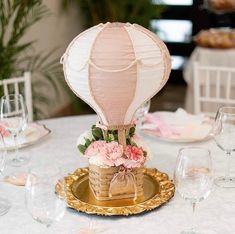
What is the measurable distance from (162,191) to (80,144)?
277mm

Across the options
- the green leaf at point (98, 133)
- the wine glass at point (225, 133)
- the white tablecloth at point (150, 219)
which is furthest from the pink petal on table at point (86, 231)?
the wine glass at point (225, 133)

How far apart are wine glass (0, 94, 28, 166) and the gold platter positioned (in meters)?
0.26

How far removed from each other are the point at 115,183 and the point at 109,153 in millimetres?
95

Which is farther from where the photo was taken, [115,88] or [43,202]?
[115,88]

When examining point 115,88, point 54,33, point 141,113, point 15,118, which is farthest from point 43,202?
point 54,33

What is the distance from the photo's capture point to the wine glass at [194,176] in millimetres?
1259

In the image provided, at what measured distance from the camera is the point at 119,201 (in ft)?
4.75

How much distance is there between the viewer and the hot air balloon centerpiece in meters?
1.37

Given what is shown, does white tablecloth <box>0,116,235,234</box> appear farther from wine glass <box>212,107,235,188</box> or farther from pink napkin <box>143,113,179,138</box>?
pink napkin <box>143,113,179,138</box>

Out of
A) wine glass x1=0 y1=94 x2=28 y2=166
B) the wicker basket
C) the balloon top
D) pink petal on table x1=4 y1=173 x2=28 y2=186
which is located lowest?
pink petal on table x1=4 y1=173 x2=28 y2=186

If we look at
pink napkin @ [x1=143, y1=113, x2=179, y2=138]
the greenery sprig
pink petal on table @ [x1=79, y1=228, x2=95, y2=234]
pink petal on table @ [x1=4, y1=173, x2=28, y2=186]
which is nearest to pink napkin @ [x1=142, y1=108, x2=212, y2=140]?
pink napkin @ [x1=143, y1=113, x2=179, y2=138]

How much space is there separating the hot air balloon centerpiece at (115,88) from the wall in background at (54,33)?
2.56m

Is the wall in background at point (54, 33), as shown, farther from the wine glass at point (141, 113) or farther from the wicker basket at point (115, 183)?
the wicker basket at point (115, 183)

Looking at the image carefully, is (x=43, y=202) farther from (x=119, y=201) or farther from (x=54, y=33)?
(x=54, y=33)
